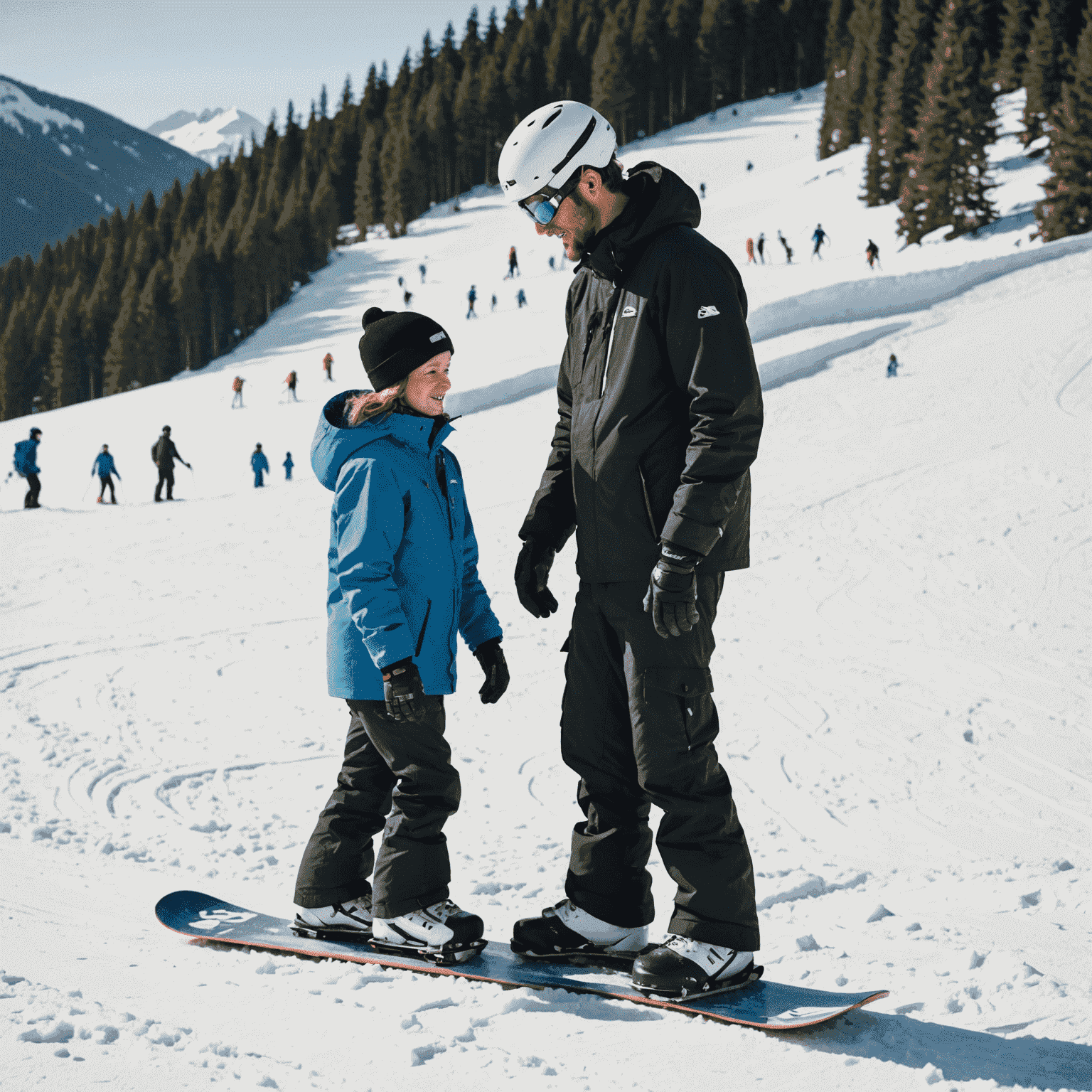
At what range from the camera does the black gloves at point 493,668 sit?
2.71m

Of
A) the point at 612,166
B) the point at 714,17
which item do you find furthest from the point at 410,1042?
the point at 714,17

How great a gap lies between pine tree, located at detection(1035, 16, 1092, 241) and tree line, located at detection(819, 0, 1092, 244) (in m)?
0.03

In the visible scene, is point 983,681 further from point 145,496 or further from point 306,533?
point 145,496

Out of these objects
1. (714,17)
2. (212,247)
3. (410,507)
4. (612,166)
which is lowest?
(410,507)

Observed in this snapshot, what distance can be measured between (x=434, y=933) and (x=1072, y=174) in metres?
30.0

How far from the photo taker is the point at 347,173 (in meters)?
72.8

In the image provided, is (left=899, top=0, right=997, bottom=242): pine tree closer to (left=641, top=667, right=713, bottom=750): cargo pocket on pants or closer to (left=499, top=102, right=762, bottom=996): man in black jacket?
(left=499, top=102, right=762, bottom=996): man in black jacket

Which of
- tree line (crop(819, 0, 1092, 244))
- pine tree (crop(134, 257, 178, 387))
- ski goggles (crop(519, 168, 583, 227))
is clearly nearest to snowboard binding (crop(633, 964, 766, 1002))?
ski goggles (crop(519, 168, 583, 227))

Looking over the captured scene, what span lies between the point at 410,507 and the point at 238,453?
72.5ft

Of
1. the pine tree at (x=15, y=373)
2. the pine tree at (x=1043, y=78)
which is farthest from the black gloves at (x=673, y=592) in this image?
the pine tree at (x=15, y=373)

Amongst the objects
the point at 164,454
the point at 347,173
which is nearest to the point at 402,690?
the point at 164,454

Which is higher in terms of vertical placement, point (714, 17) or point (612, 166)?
point (714, 17)

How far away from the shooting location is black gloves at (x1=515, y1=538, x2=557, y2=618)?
267 cm

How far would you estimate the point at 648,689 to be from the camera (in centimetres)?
236
